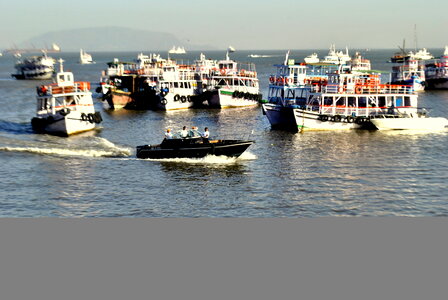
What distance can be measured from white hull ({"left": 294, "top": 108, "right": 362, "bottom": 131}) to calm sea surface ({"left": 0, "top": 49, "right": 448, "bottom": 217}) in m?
1.28

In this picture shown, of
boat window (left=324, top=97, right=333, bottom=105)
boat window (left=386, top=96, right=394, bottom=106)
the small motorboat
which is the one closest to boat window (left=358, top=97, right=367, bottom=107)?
boat window (left=386, top=96, right=394, bottom=106)

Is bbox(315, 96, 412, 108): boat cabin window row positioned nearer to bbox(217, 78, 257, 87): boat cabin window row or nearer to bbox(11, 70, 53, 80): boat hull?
bbox(217, 78, 257, 87): boat cabin window row

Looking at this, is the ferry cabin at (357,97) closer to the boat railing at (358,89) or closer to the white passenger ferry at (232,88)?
the boat railing at (358,89)

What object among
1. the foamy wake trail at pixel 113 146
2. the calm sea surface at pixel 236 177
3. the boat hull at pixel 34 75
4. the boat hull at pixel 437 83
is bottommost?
the calm sea surface at pixel 236 177

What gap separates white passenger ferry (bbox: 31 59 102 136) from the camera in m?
54.0

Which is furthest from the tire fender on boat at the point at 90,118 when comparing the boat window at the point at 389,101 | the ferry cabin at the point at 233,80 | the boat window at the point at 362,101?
the ferry cabin at the point at 233,80

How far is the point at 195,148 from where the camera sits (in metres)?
39.8

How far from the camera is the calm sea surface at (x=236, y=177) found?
98.9 feet

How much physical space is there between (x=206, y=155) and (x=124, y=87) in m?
51.2

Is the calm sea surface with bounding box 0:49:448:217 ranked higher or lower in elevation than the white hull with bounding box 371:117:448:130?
lower

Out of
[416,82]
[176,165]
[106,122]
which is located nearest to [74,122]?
[106,122]

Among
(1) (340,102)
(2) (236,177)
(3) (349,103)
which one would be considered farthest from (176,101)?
(2) (236,177)

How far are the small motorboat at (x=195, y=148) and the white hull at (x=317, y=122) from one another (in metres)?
15.8

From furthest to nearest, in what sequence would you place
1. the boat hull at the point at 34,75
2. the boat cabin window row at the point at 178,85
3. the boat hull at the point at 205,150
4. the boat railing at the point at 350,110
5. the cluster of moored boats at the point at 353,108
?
the boat hull at the point at 34,75 < the boat cabin window row at the point at 178,85 < the boat railing at the point at 350,110 < the cluster of moored boats at the point at 353,108 < the boat hull at the point at 205,150
